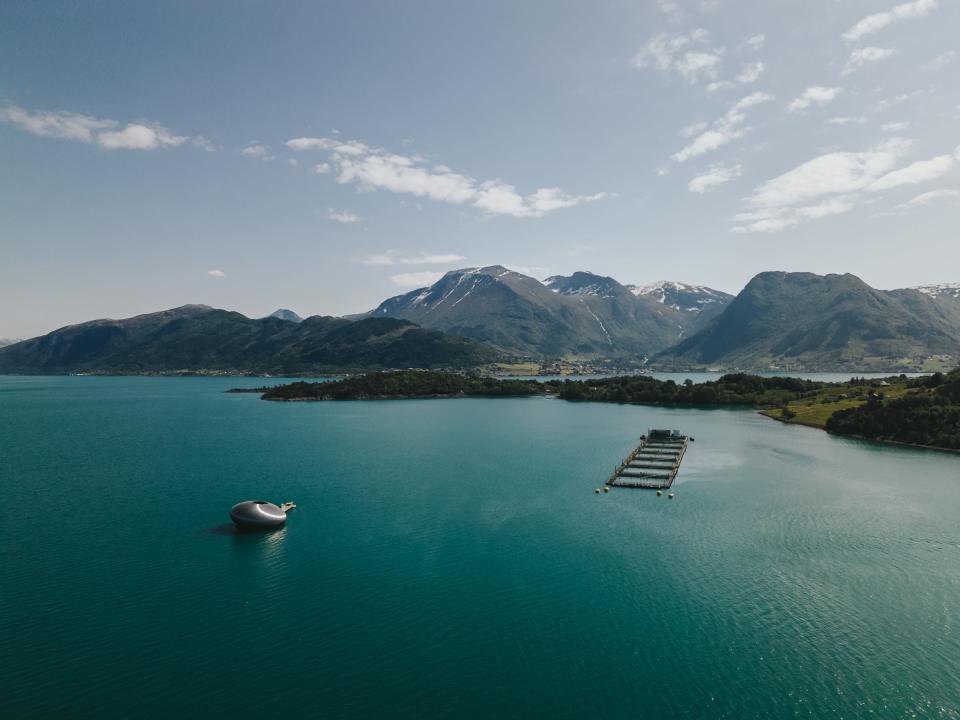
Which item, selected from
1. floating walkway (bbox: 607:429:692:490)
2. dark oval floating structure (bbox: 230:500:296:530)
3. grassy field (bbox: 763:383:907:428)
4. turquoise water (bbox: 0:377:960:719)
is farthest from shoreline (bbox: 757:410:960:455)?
dark oval floating structure (bbox: 230:500:296:530)

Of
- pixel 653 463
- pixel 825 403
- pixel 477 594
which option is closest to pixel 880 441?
pixel 825 403

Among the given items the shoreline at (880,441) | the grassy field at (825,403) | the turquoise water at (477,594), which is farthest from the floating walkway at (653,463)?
the grassy field at (825,403)

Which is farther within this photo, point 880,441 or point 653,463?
point 880,441

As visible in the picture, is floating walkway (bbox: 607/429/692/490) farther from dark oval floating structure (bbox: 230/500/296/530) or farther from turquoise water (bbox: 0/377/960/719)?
dark oval floating structure (bbox: 230/500/296/530)

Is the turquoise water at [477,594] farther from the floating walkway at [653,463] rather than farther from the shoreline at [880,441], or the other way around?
the shoreline at [880,441]

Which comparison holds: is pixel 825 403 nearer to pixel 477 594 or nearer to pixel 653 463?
pixel 653 463
